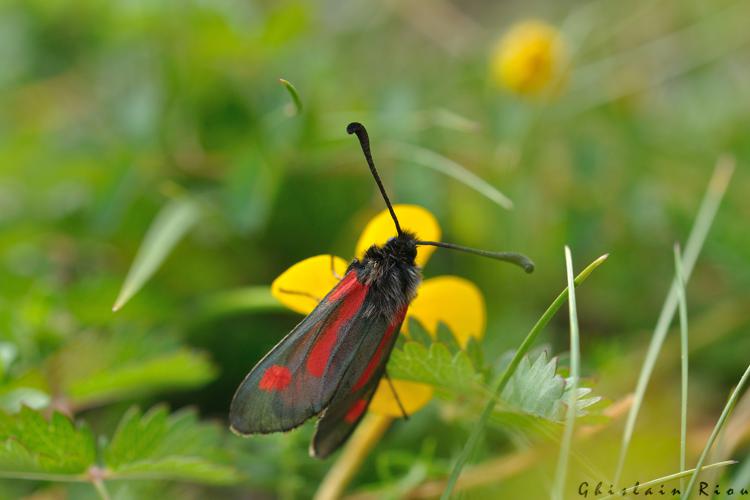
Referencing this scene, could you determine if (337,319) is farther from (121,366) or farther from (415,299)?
(121,366)

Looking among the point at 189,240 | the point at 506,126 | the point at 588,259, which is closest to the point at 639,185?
the point at 588,259

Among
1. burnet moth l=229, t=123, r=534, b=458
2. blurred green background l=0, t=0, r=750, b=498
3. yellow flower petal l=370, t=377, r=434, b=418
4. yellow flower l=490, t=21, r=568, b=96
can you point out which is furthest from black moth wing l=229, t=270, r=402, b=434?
yellow flower l=490, t=21, r=568, b=96

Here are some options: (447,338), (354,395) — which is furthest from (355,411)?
(447,338)

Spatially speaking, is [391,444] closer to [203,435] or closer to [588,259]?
[203,435]

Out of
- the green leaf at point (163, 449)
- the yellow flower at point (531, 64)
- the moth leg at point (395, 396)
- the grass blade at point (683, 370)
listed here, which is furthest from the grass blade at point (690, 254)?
the green leaf at point (163, 449)

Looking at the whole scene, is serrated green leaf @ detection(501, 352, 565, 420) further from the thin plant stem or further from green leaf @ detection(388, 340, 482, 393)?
the thin plant stem

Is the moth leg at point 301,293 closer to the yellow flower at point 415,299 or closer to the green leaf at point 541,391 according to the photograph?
the yellow flower at point 415,299
